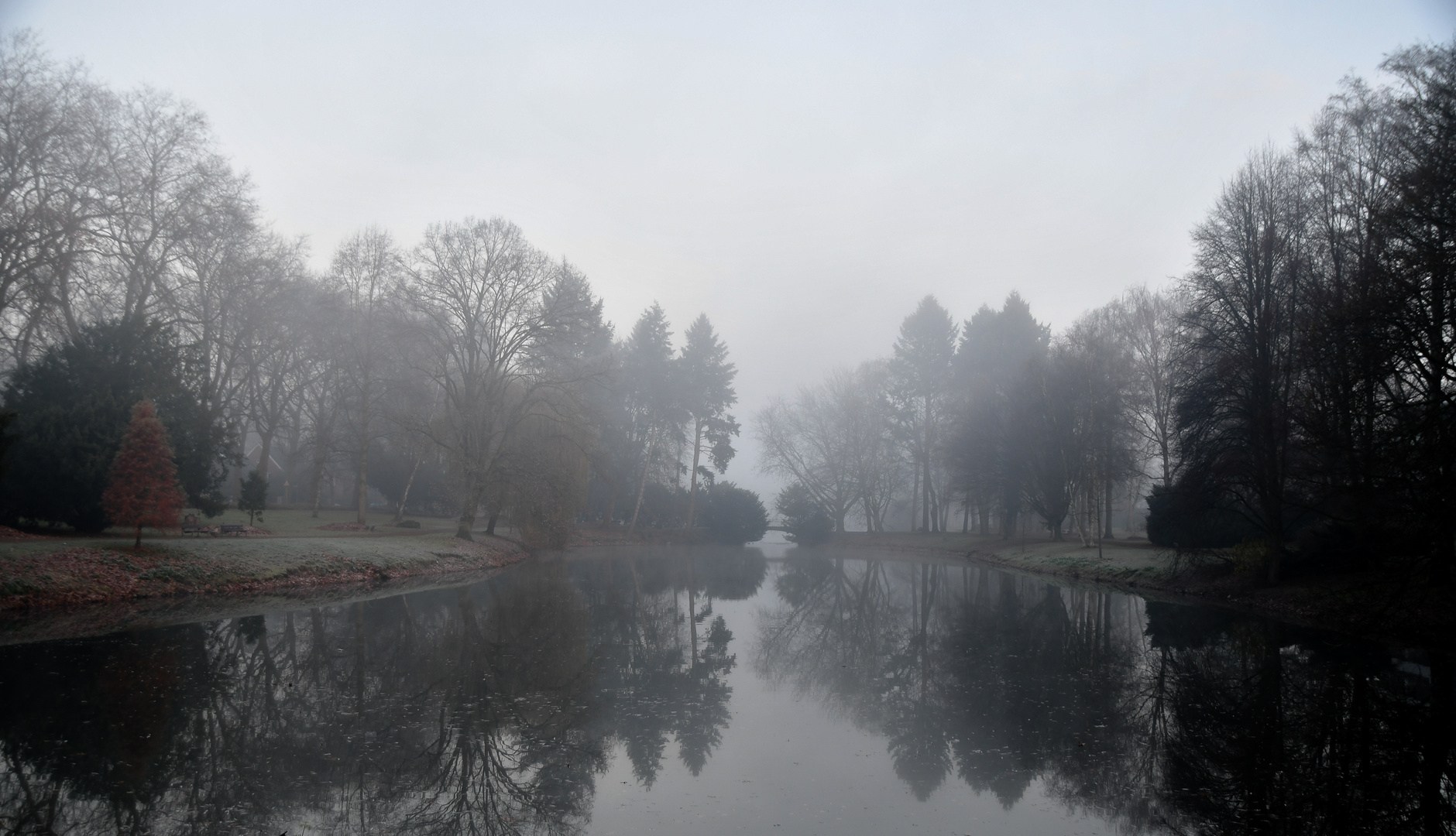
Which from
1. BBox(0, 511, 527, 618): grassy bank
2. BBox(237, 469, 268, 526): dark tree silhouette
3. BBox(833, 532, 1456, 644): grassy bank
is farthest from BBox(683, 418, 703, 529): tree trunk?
BBox(237, 469, 268, 526): dark tree silhouette

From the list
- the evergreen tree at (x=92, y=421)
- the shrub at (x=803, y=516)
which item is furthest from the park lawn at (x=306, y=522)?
the shrub at (x=803, y=516)

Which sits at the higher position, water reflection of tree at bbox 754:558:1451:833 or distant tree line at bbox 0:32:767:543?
distant tree line at bbox 0:32:767:543

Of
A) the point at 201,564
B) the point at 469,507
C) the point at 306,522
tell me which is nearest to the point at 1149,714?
the point at 201,564

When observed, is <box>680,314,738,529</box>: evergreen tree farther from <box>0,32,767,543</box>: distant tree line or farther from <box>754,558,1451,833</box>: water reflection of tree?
<box>754,558,1451,833</box>: water reflection of tree

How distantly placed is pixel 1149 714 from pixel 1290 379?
50.7ft

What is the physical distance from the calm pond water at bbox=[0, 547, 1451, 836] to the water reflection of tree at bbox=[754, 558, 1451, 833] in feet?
0.16

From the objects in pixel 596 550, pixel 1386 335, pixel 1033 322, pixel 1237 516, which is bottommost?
pixel 596 550

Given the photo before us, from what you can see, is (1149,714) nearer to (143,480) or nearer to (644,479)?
(143,480)

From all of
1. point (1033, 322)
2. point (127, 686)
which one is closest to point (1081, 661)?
point (127, 686)

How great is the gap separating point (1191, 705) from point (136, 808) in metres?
11.1

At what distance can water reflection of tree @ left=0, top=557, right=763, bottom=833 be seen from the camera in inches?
230

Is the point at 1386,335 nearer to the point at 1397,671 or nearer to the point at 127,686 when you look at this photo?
the point at 1397,671

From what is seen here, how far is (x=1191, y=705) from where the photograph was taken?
979 centimetres

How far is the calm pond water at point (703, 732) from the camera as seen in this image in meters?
6.06
